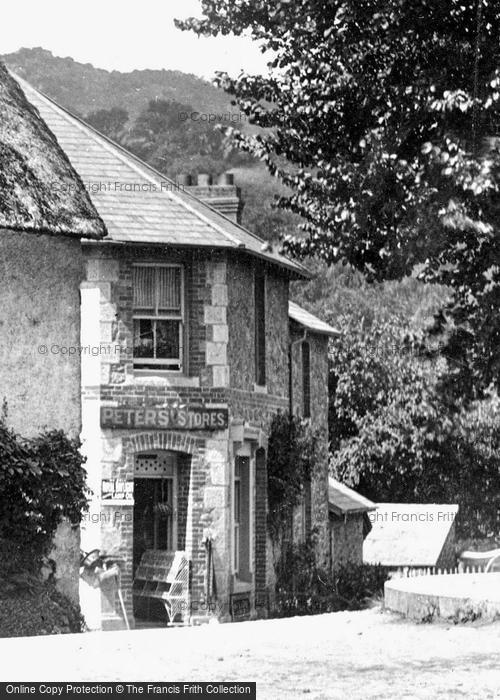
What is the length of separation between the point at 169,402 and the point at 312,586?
591cm

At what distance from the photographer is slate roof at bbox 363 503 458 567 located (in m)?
35.1

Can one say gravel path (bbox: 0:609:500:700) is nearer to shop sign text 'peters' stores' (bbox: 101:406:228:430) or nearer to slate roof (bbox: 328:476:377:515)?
shop sign text 'peters' stores' (bbox: 101:406:228:430)

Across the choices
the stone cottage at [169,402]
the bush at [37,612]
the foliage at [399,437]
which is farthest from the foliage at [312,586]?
the foliage at [399,437]

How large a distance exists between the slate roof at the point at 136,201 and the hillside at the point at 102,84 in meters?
131

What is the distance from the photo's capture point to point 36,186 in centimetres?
1409

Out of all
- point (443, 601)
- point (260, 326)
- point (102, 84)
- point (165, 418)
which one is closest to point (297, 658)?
point (443, 601)

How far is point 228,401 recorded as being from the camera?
981 inches

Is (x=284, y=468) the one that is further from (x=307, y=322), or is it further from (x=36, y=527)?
(x=36, y=527)

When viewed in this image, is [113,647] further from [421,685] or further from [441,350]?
[441,350]

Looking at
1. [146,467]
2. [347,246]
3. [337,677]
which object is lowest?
[337,677]

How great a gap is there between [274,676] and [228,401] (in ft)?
51.9

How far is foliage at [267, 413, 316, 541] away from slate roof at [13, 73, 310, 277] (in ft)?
10.6

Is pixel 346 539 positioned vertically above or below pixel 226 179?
below

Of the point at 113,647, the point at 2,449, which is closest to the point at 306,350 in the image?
the point at 2,449
